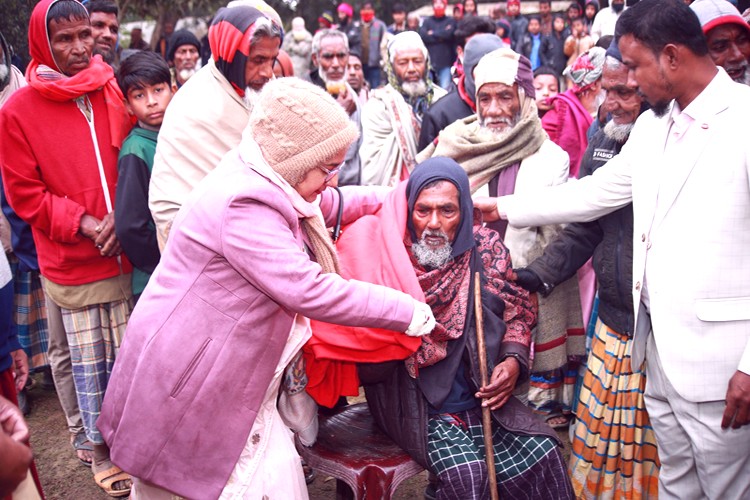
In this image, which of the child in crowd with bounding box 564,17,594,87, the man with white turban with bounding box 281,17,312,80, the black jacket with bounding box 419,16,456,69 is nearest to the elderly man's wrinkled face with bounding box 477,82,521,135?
the man with white turban with bounding box 281,17,312,80

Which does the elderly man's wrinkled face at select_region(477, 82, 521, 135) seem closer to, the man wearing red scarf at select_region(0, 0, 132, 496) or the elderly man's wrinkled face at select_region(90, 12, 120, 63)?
the man wearing red scarf at select_region(0, 0, 132, 496)

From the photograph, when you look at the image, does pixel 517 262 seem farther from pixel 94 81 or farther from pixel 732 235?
pixel 94 81

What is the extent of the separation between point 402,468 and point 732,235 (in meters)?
1.72

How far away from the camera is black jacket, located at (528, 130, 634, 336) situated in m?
3.43

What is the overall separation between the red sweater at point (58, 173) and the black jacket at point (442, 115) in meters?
2.33

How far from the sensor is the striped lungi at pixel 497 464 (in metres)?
3.03

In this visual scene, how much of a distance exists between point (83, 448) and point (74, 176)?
1.83 meters

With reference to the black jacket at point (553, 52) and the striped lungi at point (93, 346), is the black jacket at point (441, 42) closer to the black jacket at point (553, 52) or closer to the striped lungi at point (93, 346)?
the black jacket at point (553, 52)

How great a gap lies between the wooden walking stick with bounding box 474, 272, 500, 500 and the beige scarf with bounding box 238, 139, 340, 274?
73cm

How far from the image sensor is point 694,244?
107 inches

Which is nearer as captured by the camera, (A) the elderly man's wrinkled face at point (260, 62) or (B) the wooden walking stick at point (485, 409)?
(B) the wooden walking stick at point (485, 409)

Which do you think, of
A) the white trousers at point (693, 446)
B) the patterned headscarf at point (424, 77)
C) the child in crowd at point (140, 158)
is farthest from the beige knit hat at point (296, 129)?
the patterned headscarf at point (424, 77)

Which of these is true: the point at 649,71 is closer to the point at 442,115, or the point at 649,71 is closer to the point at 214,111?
the point at 214,111

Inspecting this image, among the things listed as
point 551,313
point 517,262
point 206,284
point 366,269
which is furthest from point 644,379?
point 206,284
